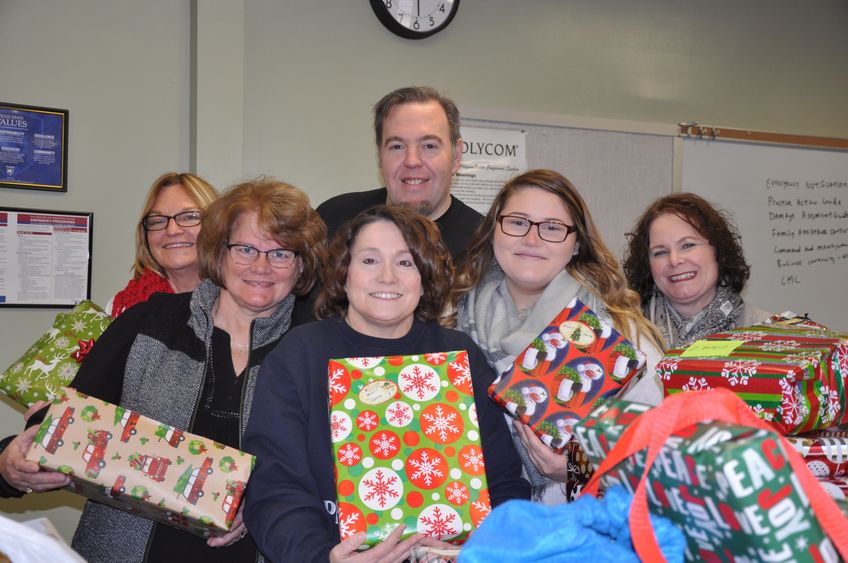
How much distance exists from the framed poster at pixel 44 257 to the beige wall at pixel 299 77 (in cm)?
6

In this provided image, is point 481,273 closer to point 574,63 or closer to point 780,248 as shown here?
point 574,63

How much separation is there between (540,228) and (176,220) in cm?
124

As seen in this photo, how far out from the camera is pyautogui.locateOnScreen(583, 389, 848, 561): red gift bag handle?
75cm

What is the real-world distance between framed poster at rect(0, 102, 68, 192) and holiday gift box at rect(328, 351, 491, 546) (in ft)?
7.44

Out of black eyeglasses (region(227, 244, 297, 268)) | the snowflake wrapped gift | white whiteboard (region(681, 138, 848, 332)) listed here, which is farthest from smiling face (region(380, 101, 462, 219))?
white whiteboard (region(681, 138, 848, 332))

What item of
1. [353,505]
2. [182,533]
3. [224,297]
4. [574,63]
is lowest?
[182,533]

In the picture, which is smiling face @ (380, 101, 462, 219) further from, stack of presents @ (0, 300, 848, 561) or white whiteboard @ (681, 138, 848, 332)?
white whiteboard @ (681, 138, 848, 332)

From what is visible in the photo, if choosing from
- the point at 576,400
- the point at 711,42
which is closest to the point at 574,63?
the point at 711,42

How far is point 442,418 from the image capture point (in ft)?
4.61

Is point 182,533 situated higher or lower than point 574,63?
lower

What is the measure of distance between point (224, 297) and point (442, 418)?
815mm

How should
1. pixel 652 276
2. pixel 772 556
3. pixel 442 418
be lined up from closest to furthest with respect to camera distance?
pixel 772 556 < pixel 442 418 < pixel 652 276

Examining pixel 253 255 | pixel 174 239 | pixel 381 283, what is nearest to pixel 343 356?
pixel 381 283

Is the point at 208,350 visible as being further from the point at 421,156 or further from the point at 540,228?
the point at 421,156
